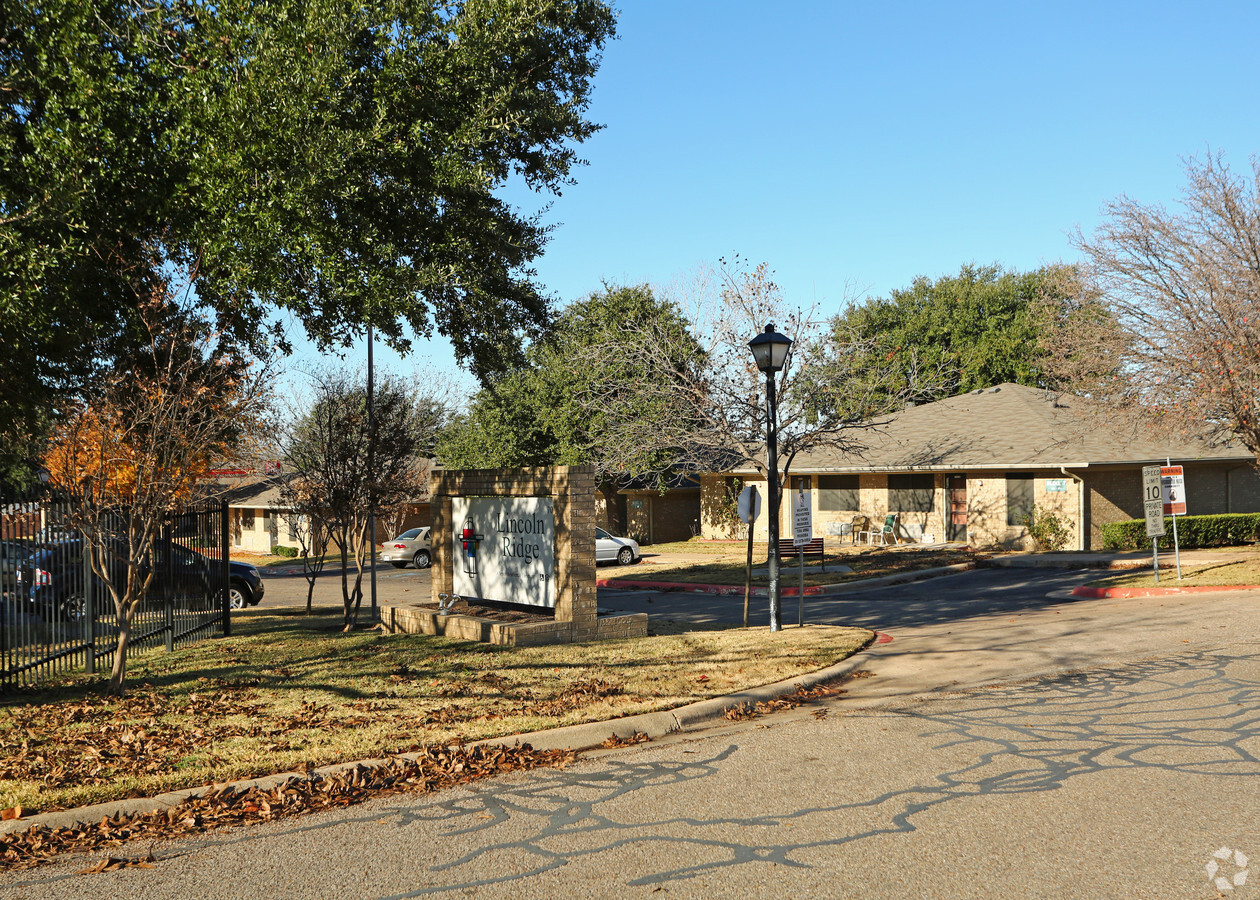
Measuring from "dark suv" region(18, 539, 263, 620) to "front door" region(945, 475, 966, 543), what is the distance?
23.5 meters

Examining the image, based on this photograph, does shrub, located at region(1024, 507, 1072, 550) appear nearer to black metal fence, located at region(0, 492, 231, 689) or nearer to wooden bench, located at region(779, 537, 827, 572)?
wooden bench, located at region(779, 537, 827, 572)

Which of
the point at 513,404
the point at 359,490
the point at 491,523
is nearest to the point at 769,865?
the point at 491,523

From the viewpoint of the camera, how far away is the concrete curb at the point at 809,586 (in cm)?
2103

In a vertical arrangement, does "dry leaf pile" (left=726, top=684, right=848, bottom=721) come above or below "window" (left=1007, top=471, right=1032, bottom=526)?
below

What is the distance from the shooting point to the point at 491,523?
46.0 feet

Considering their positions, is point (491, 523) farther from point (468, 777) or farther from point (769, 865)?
point (769, 865)

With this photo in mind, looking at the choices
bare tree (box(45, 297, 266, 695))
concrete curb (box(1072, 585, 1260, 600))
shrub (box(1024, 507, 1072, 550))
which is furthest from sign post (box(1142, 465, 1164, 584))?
bare tree (box(45, 297, 266, 695))

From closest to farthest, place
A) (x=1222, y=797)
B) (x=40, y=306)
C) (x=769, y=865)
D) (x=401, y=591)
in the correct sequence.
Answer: (x=769, y=865), (x=1222, y=797), (x=40, y=306), (x=401, y=591)

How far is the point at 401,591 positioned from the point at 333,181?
1564 cm

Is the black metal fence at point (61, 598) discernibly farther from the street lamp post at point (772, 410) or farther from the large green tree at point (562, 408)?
the large green tree at point (562, 408)

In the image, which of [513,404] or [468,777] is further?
[513,404]

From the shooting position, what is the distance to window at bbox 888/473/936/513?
31625 millimetres

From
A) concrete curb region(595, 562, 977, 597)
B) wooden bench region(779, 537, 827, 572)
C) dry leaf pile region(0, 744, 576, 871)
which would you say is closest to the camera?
dry leaf pile region(0, 744, 576, 871)

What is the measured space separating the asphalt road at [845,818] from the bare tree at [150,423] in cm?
411
